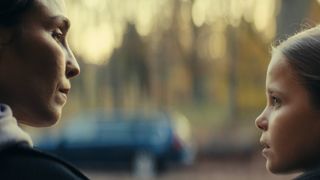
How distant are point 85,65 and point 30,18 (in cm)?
1461

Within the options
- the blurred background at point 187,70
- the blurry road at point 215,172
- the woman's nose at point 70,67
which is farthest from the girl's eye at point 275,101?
the blurred background at point 187,70

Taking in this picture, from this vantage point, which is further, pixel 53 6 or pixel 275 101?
pixel 275 101

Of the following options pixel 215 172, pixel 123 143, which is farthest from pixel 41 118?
pixel 215 172

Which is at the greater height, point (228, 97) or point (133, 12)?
point (133, 12)

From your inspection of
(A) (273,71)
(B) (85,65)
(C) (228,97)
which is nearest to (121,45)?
(B) (85,65)

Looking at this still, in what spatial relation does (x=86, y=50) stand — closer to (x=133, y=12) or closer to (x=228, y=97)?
(x=133, y=12)

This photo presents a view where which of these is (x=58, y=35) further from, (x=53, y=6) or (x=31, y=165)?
(x=31, y=165)

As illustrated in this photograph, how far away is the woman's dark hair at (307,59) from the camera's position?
1.29 meters

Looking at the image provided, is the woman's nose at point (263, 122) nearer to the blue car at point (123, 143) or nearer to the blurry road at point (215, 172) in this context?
the blurry road at point (215, 172)

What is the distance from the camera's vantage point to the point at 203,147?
14.2m

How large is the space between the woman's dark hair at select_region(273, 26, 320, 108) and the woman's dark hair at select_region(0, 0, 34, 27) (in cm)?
48

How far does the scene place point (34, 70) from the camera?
1.05 meters

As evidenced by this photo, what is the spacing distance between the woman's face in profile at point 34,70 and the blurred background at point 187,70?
10.7 m

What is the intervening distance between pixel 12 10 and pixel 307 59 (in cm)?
52
